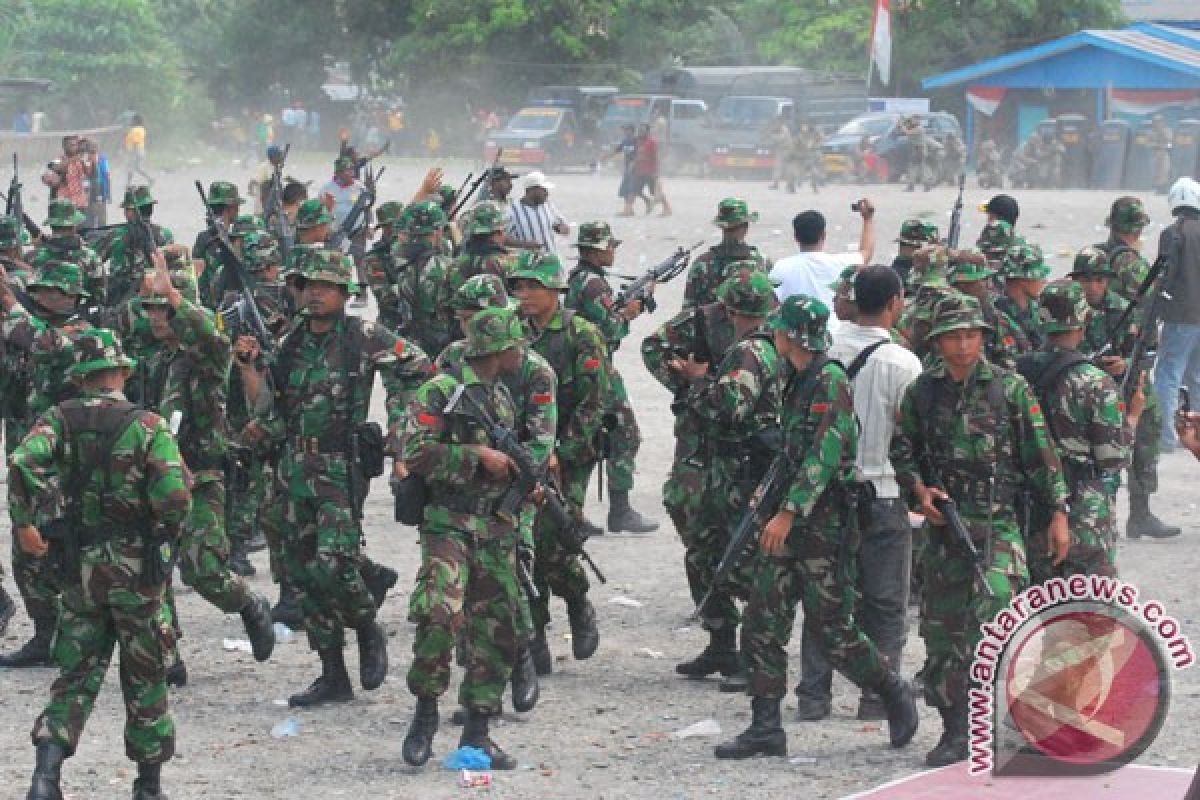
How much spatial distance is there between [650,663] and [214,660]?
1993mm

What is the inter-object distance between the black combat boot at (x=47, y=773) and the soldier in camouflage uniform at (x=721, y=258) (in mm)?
4783

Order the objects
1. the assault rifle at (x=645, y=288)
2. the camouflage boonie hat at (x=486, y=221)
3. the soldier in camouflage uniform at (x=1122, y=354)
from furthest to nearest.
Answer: the camouflage boonie hat at (x=486, y=221), the assault rifle at (x=645, y=288), the soldier in camouflage uniform at (x=1122, y=354)

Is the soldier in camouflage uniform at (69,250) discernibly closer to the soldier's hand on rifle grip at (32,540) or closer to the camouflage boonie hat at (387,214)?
the camouflage boonie hat at (387,214)

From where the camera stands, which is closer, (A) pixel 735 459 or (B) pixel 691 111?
(A) pixel 735 459

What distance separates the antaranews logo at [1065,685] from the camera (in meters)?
7.89

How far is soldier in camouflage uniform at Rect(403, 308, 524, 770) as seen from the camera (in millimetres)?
7781

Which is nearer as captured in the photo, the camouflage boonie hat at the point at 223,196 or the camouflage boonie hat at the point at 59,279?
the camouflage boonie hat at the point at 59,279

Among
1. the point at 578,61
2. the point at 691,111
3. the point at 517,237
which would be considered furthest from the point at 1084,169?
the point at 517,237

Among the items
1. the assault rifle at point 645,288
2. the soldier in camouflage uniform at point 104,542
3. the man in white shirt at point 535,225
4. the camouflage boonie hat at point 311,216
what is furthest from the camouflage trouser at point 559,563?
the man in white shirt at point 535,225

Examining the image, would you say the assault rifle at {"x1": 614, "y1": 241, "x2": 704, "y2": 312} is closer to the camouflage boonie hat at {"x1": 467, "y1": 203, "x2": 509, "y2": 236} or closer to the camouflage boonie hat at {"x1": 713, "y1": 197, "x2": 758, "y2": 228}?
the camouflage boonie hat at {"x1": 713, "y1": 197, "x2": 758, "y2": 228}

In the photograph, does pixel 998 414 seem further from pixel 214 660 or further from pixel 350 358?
pixel 214 660

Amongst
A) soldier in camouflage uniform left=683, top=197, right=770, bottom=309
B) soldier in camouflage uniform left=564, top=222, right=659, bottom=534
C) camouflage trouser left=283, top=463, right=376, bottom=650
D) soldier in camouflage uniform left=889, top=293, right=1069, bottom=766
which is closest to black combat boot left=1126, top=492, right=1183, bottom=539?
soldier in camouflage uniform left=683, top=197, right=770, bottom=309

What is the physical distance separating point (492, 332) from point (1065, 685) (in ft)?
8.48

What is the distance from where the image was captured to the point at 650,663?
9.74 meters
